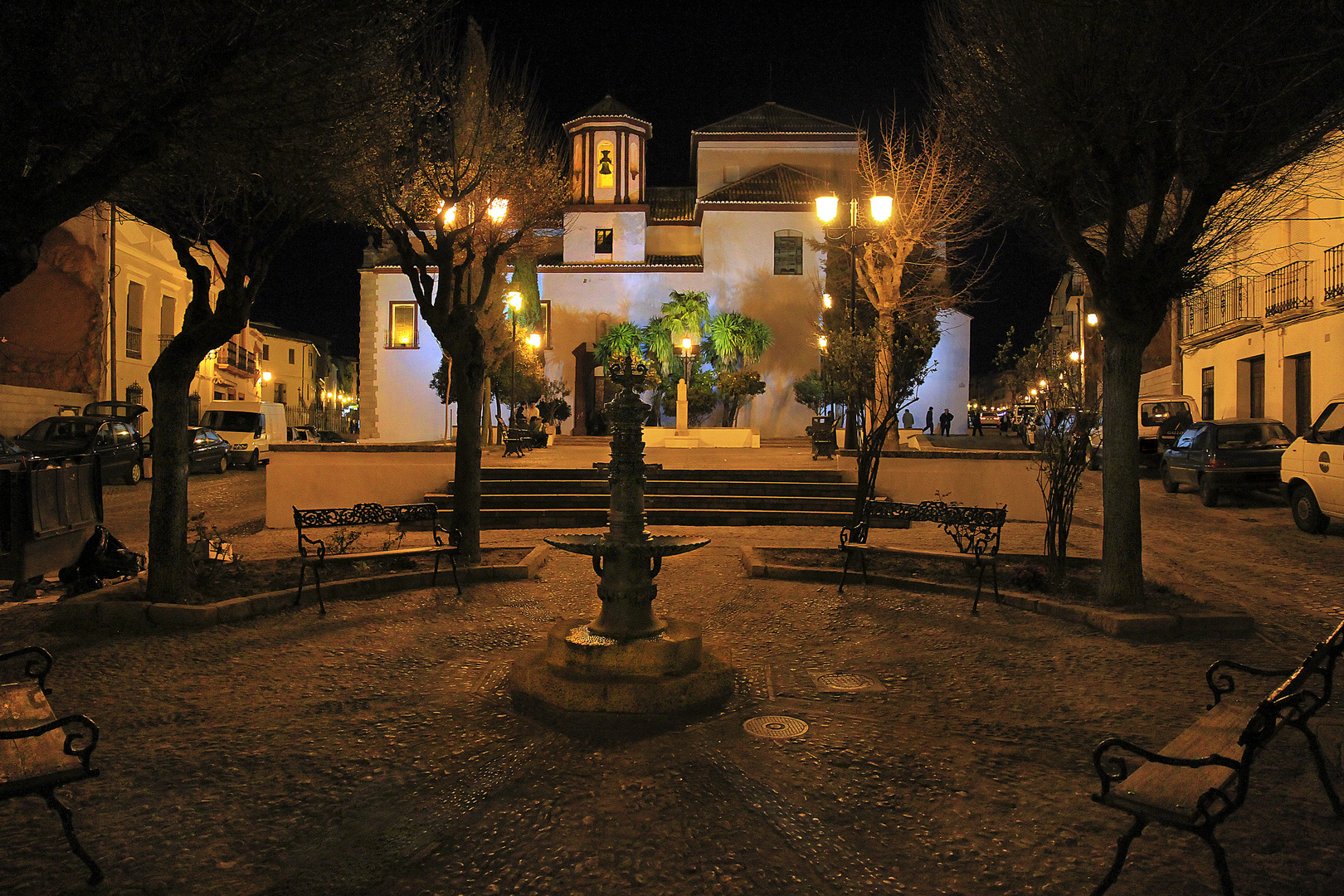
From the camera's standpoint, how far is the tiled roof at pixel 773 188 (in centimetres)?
3756

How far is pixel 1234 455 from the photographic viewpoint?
15492 mm

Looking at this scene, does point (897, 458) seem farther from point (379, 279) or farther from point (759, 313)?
point (379, 279)

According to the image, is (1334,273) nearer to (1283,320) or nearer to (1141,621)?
(1283,320)

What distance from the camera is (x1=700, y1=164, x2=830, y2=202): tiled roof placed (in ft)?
123

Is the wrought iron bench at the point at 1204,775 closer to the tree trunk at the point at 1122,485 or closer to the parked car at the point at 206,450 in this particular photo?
the tree trunk at the point at 1122,485

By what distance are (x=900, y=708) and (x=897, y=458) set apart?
9763 millimetres

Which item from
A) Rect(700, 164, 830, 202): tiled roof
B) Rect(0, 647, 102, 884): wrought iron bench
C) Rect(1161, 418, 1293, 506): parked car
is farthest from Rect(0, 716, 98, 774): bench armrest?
Rect(700, 164, 830, 202): tiled roof

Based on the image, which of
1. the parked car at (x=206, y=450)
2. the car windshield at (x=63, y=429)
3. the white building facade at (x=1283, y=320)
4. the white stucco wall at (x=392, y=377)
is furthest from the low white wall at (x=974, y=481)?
the white stucco wall at (x=392, y=377)

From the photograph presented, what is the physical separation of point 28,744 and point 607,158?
39556mm

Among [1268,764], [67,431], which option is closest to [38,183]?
[1268,764]

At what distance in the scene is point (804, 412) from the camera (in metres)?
36.5

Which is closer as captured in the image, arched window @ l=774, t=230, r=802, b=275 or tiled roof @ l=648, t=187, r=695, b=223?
arched window @ l=774, t=230, r=802, b=275

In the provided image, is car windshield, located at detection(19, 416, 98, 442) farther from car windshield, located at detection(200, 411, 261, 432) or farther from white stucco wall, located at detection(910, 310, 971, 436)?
white stucco wall, located at detection(910, 310, 971, 436)

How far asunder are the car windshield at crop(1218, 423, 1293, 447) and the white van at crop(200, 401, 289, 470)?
80.3 ft
